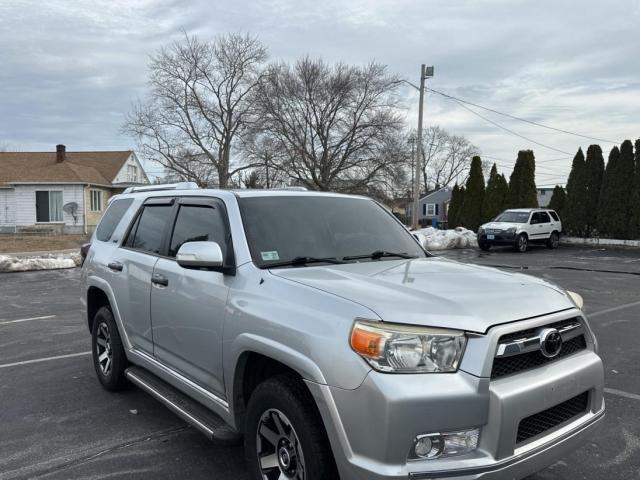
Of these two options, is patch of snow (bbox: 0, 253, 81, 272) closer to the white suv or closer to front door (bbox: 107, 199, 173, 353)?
front door (bbox: 107, 199, 173, 353)

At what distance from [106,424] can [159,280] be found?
4.37 feet

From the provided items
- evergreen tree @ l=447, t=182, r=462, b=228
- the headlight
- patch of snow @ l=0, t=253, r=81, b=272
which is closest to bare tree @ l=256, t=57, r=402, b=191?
evergreen tree @ l=447, t=182, r=462, b=228

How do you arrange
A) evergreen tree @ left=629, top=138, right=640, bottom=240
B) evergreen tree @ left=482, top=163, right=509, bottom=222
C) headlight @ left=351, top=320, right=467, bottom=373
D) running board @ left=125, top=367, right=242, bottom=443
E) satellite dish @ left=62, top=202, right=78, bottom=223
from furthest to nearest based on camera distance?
satellite dish @ left=62, top=202, right=78, bottom=223 → evergreen tree @ left=482, top=163, right=509, bottom=222 → evergreen tree @ left=629, top=138, right=640, bottom=240 → running board @ left=125, top=367, right=242, bottom=443 → headlight @ left=351, top=320, right=467, bottom=373

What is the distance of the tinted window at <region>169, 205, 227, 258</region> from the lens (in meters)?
3.65

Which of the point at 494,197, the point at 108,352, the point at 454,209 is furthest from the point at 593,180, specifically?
the point at 108,352

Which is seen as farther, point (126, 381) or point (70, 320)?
point (70, 320)

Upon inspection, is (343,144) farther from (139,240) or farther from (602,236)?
(139,240)

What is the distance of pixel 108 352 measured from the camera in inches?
199

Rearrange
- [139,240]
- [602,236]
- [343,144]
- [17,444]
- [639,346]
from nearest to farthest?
[17,444] → [139,240] → [639,346] → [602,236] → [343,144]

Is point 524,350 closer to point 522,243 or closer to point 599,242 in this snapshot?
point 522,243

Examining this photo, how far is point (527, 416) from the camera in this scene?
2.45 meters

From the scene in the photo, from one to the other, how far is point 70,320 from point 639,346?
317 inches

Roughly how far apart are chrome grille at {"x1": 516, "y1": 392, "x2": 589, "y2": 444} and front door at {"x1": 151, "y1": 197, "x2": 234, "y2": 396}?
171 cm

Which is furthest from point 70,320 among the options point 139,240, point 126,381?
point 139,240
